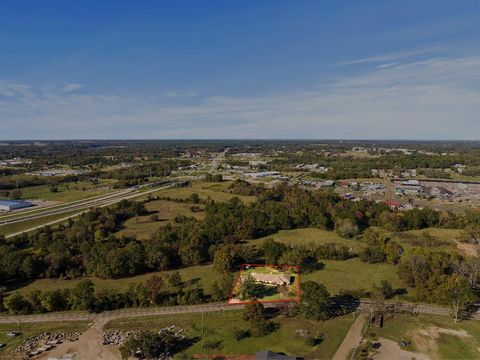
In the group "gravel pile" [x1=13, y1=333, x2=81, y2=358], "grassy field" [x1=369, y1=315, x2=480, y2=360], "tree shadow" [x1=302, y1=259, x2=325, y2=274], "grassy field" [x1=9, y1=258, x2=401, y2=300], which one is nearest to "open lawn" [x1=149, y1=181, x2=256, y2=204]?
"tree shadow" [x1=302, y1=259, x2=325, y2=274]

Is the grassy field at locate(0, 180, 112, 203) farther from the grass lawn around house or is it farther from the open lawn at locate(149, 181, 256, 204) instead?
the grass lawn around house

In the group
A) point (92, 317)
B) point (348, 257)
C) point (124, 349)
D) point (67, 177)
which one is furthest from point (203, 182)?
point (124, 349)

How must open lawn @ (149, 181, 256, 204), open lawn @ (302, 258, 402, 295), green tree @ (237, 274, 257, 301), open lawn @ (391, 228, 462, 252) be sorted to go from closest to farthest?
green tree @ (237, 274, 257, 301) < open lawn @ (302, 258, 402, 295) < open lawn @ (391, 228, 462, 252) < open lawn @ (149, 181, 256, 204)

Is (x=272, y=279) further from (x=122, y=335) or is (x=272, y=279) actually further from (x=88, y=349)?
(x=88, y=349)

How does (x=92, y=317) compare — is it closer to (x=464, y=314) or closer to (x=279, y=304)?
(x=279, y=304)

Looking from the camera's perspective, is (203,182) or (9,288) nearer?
(9,288)

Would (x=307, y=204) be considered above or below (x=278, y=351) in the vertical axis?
above

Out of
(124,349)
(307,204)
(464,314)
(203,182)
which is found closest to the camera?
(124,349)
